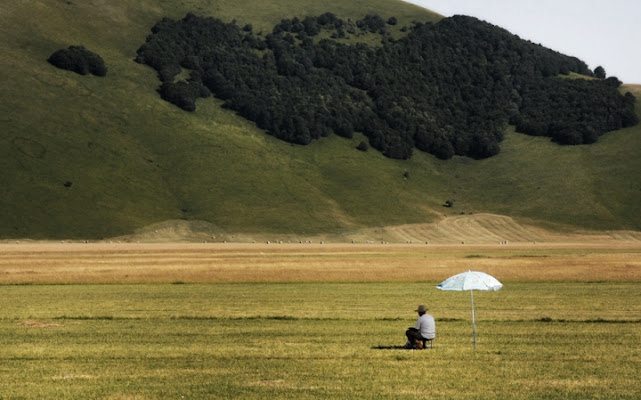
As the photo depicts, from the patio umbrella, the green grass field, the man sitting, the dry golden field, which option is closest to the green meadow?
the green grass field

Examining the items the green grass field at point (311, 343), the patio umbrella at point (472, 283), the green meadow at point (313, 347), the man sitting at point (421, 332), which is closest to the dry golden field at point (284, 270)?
the green grass field at point (311, 343)

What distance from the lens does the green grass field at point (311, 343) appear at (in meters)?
25.3

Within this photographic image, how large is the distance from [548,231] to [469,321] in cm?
16093

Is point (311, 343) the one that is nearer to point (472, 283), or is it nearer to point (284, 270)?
point (472, 283)

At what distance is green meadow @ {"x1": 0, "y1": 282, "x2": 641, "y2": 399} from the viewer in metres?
25.3

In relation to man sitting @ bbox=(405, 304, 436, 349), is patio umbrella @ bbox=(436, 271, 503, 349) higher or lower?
higher

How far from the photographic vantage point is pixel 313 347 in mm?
33469

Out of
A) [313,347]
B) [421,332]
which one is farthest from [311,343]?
[421,332]

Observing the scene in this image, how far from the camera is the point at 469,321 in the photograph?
141 feet

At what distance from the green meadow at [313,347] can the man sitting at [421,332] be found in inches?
20.8

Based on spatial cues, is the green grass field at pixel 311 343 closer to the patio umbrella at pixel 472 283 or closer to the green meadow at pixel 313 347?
the green meadow at pixel 313 347

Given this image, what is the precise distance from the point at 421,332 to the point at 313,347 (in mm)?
4041

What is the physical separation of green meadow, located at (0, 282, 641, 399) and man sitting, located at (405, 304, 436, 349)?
1.73 feet

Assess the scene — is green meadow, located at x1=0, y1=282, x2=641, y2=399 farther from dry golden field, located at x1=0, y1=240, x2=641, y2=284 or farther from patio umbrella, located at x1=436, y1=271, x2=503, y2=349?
dry golden field, located at x1=0, y1=240, x2=641, y2=284
